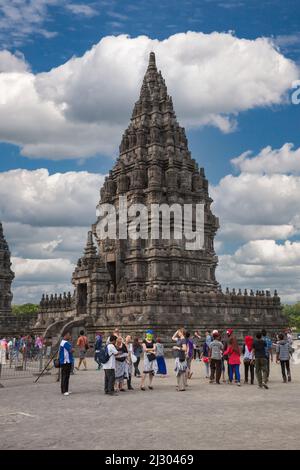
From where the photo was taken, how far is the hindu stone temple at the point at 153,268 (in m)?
37.8

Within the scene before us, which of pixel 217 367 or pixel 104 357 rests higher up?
pixel 104 357

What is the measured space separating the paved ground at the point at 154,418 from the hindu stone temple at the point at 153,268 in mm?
18770

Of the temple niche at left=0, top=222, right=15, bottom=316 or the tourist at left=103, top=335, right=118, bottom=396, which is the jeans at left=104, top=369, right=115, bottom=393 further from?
the temple niche at left=0, top=222, right=15, bottom=316

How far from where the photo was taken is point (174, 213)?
A: 46.1m

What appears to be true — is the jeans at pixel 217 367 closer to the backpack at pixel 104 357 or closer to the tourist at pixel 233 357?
the tourist at pixel 233 357

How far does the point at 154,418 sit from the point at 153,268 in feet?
Answer: 104

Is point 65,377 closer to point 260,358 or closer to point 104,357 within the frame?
point 104,357

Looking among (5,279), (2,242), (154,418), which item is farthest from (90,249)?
(154,418)

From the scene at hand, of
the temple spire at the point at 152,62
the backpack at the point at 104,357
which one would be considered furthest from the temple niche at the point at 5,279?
the backpack at the point at 104,357

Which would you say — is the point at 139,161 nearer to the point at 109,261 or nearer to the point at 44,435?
the point at 109,261

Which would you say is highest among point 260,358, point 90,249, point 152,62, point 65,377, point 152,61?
point 152,61

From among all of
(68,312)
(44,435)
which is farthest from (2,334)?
(44,435)

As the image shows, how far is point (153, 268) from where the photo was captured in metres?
43.8
